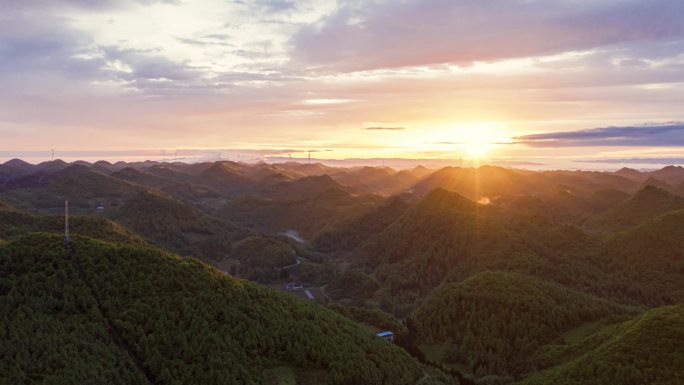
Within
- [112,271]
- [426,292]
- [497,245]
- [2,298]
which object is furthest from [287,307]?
[497,245]

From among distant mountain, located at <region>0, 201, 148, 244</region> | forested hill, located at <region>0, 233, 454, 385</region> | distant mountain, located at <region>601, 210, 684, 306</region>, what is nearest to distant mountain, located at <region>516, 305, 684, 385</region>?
forested hill, located at <region>0, 233, 454, 385</region>

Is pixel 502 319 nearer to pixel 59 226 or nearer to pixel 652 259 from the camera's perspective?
pixel 652 259

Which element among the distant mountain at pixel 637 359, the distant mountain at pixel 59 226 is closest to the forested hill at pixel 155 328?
the distant mountain at pixel 637 359

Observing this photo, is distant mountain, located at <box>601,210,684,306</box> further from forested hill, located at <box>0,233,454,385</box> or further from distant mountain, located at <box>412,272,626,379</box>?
forested hill, located at <box>0,233,454,385</box>

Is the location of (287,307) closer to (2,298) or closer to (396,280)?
(2,298)

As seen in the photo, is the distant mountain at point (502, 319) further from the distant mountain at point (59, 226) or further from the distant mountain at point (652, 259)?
the distant mountain at point (59, 226)

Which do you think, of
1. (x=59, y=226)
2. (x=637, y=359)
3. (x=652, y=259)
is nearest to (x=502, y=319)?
(x=637, y=359)
